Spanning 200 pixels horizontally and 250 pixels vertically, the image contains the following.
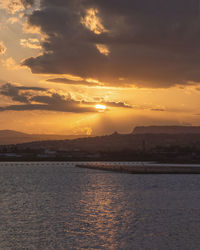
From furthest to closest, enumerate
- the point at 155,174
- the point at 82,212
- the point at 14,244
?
1. the point at 155,174
2. the point at 82,212
3. the point at 14,244

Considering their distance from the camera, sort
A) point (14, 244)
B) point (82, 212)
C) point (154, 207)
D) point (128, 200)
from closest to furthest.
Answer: point (14, 244), point (82, 212), point (154, 207), point (128, 200)

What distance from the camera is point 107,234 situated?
29.3m

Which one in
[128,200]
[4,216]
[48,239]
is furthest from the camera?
[128,200]

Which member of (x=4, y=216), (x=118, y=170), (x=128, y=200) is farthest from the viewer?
(x=118, y=170)

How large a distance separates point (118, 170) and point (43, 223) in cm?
10321

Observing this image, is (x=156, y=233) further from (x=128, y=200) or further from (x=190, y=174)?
(x=190, y=174)

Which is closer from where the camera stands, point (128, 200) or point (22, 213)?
point (22, 213)

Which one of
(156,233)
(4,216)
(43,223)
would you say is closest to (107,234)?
(156,233)

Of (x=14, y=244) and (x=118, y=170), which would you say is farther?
(x=118, y=170)

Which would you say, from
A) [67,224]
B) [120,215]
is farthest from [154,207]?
[67,224]

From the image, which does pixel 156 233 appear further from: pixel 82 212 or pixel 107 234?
pixel 82 212

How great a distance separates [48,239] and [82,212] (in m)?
12.9

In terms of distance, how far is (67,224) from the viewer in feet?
109

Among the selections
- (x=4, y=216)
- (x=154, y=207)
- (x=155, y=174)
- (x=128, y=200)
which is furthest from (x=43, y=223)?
(x=155, y=174)
